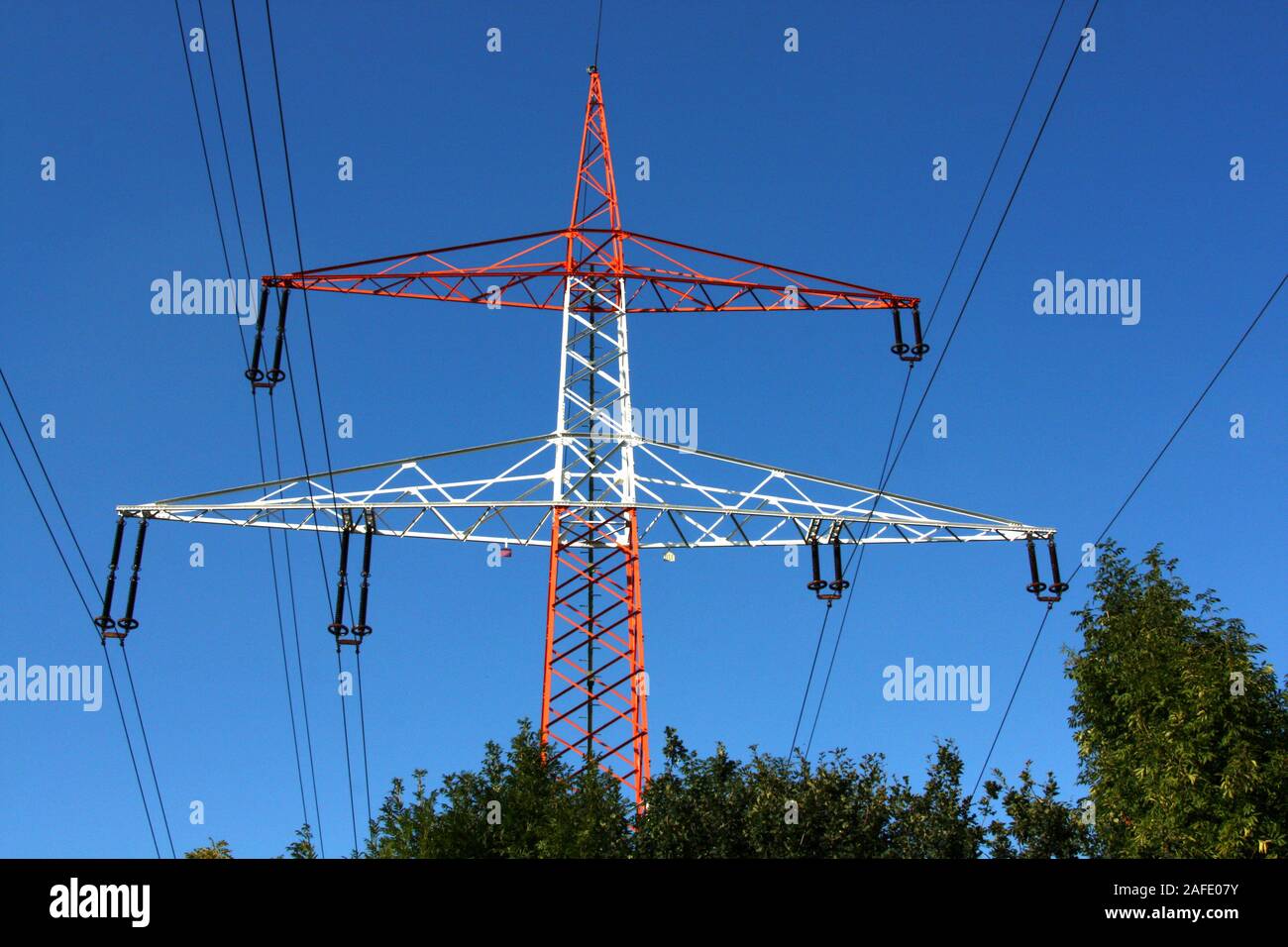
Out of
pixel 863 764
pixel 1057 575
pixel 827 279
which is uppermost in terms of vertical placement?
pixel 827 279

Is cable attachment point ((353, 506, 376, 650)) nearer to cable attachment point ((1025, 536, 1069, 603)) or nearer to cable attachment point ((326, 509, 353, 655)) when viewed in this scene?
cable attachment point ((326, 509, 353, 655))

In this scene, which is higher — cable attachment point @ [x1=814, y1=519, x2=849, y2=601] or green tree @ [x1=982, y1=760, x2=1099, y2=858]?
cable attachment point @ [x1=814, y1=519, x2=849, y2=601]

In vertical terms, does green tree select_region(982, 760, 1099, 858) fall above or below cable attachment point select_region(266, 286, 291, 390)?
below

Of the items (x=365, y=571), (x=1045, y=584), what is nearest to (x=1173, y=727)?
(x=1045, y=584)

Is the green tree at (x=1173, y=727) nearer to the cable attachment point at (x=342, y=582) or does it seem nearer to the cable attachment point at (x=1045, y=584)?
the cable attachment point at (x=1045, y=584)

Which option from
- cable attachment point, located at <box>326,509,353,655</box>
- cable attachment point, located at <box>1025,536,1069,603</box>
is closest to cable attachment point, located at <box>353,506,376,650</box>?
cable attachment point, located at <box>326,509,353,655</box>
